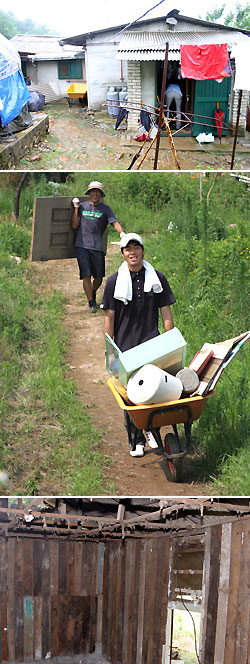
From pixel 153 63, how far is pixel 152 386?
831 cm

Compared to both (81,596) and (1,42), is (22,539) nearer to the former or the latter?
(81,596)

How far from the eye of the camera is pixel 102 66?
1088cm

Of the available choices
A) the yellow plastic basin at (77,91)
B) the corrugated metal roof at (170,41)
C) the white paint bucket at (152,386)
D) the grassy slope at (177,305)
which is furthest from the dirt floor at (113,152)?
the white paint bucket at (152,386)

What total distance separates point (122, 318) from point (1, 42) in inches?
305

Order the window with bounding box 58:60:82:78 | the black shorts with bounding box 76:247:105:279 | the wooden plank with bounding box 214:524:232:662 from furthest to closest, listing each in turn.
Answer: the window with bounding box 58:60:82:78 → the black shorts with bounding box 76:247:105:279 → the wooden plank with bounding box 214:524:232:662

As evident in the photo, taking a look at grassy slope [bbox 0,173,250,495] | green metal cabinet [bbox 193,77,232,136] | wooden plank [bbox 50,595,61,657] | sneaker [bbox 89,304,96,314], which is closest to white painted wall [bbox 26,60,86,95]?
green metal cabinet [bbox 193,77,232,136]

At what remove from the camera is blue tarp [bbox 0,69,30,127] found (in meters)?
8.52

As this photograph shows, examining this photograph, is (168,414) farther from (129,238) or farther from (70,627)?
(70,627)

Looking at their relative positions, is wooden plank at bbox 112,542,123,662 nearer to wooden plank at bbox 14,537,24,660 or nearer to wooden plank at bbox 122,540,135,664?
wooden plank at bbox 122,540,135,664

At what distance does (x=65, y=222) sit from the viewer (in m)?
2.63

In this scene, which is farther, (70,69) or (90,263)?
(70,69)

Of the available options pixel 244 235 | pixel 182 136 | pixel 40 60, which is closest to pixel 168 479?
pixel 244 235

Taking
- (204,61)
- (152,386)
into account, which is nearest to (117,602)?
(152,386)

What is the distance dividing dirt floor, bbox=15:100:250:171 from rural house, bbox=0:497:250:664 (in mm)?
4938
